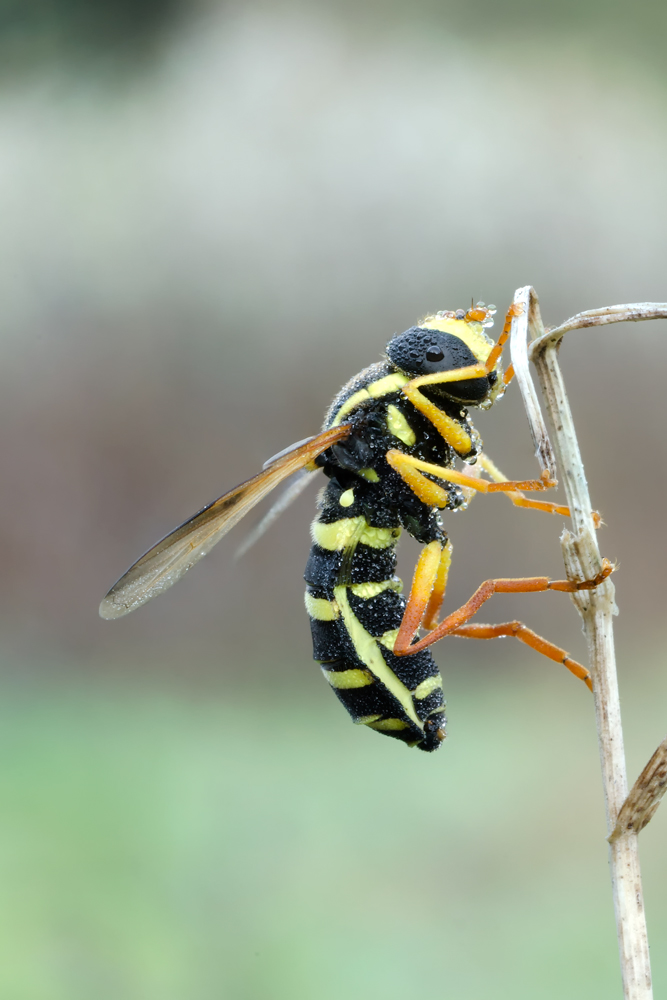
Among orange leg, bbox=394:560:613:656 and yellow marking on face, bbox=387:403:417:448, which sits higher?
yellow marking on face, bbox=387:403:417:448

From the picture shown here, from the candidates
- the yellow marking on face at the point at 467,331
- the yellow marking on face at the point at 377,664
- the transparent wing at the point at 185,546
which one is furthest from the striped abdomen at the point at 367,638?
the yellow marking on face at the point at 467,331

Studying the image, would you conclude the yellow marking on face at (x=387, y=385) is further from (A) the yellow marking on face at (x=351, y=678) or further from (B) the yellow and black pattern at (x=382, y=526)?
(A) the yellow marking on face at (x=351, y=678)

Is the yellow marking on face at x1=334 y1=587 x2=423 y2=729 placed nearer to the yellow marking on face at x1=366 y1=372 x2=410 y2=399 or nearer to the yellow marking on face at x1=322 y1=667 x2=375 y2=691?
the yellow marking on face at x1=322 y1=667 x2=375 y2=691

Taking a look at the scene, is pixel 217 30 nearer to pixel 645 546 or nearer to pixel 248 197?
pixel 248 197

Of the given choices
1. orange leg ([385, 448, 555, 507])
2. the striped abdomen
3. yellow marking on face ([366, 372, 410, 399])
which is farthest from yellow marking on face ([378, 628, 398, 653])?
yellow marking on face ([366, 372, 410, 399])

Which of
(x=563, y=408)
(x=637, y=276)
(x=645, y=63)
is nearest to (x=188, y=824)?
(x=563, y=408)
